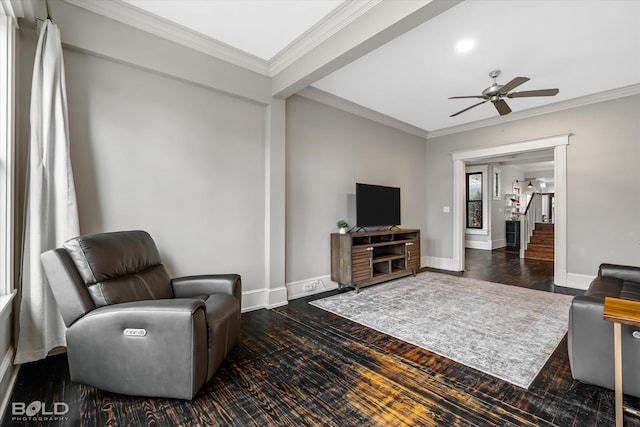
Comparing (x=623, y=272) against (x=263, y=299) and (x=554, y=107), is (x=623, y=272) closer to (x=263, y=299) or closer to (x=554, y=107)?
(x=554, y=107)

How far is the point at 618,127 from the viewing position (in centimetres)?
401

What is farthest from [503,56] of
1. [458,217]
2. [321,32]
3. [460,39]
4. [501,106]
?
[458,217]

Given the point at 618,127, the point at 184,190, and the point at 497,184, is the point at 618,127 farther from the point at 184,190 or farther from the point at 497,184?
the point at 184,190

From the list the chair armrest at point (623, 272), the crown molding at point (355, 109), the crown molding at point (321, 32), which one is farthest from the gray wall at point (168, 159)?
the chair armrest at point (623, 272)

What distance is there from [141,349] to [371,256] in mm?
3101

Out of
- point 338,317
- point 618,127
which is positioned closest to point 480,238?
point 618,127

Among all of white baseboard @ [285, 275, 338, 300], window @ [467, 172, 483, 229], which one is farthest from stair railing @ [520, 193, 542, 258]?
white baseboard @ [285, 275, 338, 300]

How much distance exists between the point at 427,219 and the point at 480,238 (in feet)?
11.5

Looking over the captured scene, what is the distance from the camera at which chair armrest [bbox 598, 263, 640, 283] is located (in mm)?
2605

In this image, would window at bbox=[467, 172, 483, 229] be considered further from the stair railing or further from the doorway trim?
the doorway trim

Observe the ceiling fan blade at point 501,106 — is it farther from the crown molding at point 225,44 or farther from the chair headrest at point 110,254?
the chair headrest at point 110,254

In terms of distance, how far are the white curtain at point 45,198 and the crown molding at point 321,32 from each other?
6.16 ft

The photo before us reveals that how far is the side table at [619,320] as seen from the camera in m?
1.33

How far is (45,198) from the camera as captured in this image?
82.0 inches
